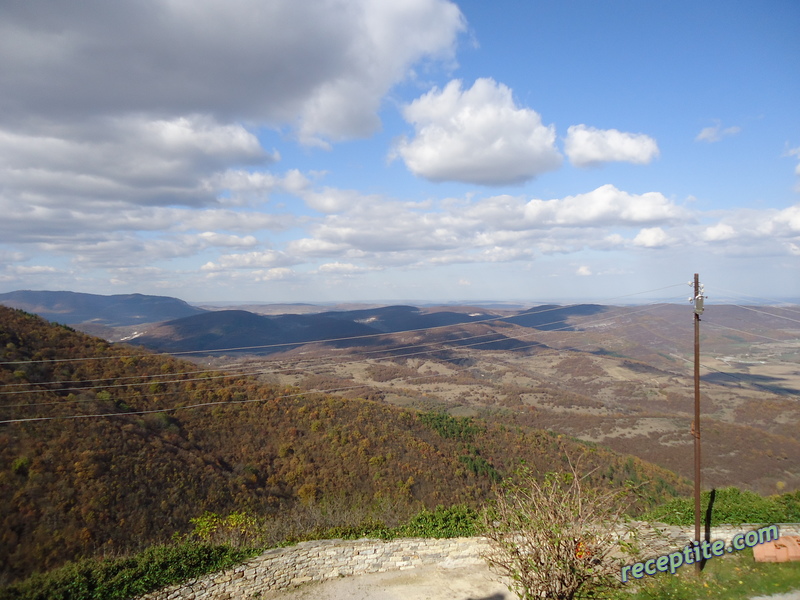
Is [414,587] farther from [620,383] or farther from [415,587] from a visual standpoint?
[620,383]

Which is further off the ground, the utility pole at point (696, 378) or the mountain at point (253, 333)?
the utility pole at point (696, 378)

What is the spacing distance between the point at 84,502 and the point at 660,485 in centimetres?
3900

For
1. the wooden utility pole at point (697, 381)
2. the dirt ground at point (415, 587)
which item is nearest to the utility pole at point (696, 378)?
the wooden utility pole at point (697, 381)

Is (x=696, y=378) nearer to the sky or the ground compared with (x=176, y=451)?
nearer to the sky

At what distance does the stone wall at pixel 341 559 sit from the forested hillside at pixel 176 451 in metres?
3.91

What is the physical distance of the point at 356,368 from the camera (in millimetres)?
104562

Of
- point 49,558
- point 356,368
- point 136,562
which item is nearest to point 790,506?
point 136,562

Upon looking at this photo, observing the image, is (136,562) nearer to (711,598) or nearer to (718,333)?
(711,598)

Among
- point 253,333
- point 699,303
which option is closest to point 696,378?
point 699,303

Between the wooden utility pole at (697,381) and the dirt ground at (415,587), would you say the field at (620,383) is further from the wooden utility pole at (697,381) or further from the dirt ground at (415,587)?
the dirt ground at (415,587)

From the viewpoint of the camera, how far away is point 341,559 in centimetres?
1216

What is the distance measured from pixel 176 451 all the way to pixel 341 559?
1441cm

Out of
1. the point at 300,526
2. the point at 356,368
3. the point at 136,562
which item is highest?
the point at 136,562

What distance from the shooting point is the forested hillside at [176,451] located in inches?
613
